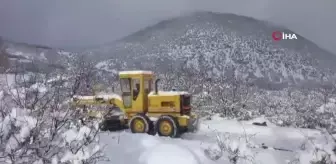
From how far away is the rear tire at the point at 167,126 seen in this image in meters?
6.77

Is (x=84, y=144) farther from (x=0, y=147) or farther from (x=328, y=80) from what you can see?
(x=328, y=80)

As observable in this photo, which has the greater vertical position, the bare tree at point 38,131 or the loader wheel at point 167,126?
the bare tree at point 38,131

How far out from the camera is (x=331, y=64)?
16844 mm

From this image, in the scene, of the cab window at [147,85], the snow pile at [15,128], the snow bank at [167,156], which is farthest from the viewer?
the cab window at [147,85]

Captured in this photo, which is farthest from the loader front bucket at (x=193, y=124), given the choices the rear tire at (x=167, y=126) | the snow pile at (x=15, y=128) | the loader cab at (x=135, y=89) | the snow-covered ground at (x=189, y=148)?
the snow pile at (x=15, y=128)

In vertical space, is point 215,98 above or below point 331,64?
below

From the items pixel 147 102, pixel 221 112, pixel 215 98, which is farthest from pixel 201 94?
pixel 147 102

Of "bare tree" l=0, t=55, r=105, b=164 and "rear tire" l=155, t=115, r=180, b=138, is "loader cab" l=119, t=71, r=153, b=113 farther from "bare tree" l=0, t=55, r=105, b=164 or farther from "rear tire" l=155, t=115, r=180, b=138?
"bare tree" l=0, t=55, r=105, b=164

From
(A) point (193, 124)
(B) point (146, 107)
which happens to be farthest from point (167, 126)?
(A) point (193, 124)

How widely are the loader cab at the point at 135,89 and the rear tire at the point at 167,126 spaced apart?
1.50ft

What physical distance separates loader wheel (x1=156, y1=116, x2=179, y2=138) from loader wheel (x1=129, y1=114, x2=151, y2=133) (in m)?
0.20

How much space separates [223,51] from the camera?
2544 centimetres

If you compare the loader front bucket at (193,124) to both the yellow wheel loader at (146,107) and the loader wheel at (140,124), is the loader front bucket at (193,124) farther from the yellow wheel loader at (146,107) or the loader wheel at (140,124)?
the loader wheel at (140,124)

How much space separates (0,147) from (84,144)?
1.99 ft
